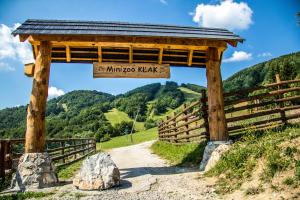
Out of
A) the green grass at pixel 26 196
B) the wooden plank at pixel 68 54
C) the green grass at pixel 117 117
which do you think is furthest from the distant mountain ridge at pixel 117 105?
the green grass at pixel 26 196

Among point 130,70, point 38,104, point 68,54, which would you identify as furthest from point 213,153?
point 68,54

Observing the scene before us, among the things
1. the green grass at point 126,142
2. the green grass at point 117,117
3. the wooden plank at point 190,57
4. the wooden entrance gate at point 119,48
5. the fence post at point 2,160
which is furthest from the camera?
the green grass at point 117,117

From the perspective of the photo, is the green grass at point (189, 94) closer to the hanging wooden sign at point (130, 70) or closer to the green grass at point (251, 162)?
the hanging wooden sign at point (130, 70)

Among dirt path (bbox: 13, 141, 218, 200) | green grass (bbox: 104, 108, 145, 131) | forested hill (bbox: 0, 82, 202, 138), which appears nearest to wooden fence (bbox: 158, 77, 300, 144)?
dirt path (bbox: 13, 141, 218, 200)

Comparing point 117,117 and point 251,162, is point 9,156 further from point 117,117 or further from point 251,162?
point 117,117

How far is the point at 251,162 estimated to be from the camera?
18.4ft

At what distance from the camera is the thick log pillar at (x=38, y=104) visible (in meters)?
7.00

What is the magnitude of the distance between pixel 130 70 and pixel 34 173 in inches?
161

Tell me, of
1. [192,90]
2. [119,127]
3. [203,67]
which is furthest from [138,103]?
[203,67]

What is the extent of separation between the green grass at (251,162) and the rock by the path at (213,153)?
1.39ft

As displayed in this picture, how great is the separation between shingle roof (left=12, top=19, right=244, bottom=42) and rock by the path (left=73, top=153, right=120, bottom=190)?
11.9 feet

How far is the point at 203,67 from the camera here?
915cm

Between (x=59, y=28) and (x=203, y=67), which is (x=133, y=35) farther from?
(x=203, y=67)

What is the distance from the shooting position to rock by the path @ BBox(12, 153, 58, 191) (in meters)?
6.51
